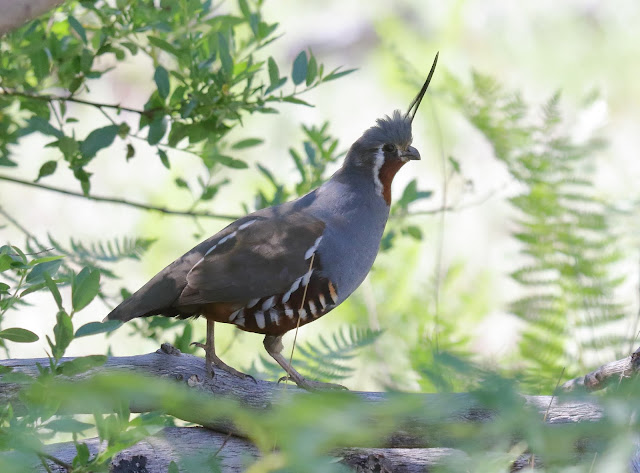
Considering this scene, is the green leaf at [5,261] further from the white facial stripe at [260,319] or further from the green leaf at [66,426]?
the white facial stripe at [260,319]

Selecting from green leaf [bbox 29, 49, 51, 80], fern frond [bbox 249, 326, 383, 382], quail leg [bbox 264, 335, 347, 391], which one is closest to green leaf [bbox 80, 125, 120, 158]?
green leaf [bbox 29, 49, 51, 80]

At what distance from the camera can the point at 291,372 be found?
8.65ft

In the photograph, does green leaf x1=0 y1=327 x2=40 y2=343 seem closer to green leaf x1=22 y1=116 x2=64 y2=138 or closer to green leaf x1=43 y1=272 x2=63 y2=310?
green leaf x1=43 y1=272 x2=63 y2=310

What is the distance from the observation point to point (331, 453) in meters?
2.26

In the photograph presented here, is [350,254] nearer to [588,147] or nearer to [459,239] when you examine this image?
[588,147]

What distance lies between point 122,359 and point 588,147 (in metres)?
2.80

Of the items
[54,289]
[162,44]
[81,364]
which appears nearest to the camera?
[54,289]

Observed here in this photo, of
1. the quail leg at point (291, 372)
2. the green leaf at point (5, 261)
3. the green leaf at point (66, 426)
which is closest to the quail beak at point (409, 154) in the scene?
the quail leg at point (291, 372)

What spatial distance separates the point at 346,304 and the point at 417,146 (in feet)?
5.73

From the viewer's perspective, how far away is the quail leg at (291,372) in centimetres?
264

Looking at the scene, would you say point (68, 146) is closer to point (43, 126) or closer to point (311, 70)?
point (43, 126)

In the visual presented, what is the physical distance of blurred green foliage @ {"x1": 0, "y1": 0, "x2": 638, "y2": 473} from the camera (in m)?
1.01

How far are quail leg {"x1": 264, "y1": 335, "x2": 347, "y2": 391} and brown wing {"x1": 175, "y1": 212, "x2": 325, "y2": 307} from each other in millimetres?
273

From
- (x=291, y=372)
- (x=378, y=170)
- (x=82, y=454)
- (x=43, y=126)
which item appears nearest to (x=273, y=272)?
(x=291, y=372)
